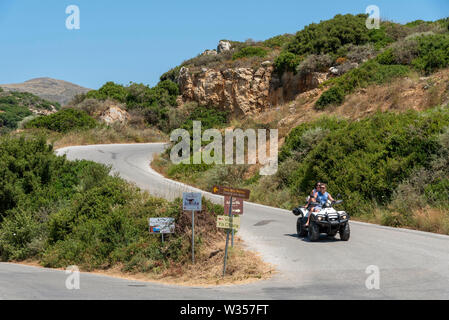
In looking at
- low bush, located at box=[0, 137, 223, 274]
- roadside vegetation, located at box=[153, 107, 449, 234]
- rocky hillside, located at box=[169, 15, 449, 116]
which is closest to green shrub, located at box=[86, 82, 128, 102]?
rocky hillside, located at box=[169, 15, 449, 116]

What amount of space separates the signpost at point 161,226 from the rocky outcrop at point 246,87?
27.4 m

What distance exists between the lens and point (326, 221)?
12.9 m

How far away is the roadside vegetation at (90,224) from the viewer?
12.6 m

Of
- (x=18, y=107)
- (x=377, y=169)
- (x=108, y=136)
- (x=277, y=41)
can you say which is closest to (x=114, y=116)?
(x=108, y=136)

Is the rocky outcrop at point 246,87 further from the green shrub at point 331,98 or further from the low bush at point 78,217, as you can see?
the low bush at point 78,217

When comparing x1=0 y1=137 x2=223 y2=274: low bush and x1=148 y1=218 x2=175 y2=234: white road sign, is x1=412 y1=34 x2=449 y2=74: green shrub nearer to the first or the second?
x1=0 y1=137 x2=223 y2=274: low bush

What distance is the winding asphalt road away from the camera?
26.3 feet

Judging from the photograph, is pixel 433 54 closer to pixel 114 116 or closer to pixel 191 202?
pixel 191 202

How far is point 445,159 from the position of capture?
17.2 metres

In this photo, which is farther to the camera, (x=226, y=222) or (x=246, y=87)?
(x=246, y=87)

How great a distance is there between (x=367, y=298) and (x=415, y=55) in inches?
1085

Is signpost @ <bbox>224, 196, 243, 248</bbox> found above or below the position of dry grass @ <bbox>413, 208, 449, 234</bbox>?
above

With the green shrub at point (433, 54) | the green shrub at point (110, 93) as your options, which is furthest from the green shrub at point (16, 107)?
the green shrub at point (433, 54)

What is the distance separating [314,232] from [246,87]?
3339 centimetres
